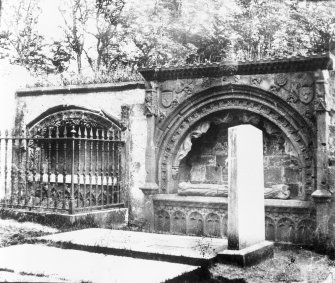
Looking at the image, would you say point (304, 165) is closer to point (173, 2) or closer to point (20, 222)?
point (20, 222)

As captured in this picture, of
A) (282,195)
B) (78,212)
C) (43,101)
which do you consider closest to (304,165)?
(282,195)

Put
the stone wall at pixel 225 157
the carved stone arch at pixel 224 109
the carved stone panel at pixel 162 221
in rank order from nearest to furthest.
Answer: the carved stone arch at pixel 224 109, the stone wall at pixel 225 157, the carved stone panel at pixel 162 221

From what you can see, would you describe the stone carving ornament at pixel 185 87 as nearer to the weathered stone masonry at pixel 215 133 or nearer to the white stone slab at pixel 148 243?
the weathered stone masonry at pixel 215 133

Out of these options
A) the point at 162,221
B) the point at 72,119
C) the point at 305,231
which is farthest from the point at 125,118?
the point at 305,231

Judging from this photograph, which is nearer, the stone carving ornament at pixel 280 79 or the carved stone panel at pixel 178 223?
the stone carving ornament at pixel 280 79

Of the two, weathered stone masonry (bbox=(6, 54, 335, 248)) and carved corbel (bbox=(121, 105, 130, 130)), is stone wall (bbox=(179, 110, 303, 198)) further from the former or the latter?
carved corbel (bbox=(121, 105, 130, 130))

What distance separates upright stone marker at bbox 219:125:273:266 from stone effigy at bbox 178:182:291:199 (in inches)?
103

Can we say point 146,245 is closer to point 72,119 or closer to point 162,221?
point 162,221

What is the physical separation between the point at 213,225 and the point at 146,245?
324 cm

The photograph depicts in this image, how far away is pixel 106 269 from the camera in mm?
4277

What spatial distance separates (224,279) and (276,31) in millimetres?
13716

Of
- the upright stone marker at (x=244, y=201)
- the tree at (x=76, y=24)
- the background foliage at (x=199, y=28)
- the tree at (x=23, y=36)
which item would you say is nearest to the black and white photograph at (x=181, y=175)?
the upright stone marker at (x=244, y=201)

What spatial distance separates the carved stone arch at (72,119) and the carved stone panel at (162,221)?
2.04m

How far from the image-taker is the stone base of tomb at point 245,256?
4.71 metres
